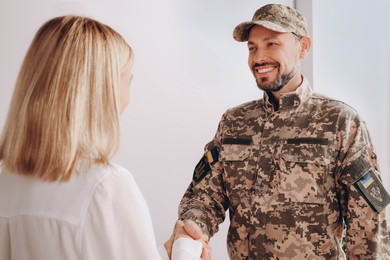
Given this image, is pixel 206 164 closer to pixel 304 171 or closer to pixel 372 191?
pixel 304 171

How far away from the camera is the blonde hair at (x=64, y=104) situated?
0.74 metres

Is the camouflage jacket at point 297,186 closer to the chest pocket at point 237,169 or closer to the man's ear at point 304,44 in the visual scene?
the chest pocket at point 237,169

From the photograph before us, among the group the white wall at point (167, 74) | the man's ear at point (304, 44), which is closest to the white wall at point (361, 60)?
the white wall at point (167, 74)

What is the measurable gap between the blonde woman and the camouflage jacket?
819 millimetres

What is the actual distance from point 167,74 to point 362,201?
3.86 ft

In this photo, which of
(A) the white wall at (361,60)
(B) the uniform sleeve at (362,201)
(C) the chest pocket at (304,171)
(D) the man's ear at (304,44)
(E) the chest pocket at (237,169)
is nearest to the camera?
(B) the uniform sleeve at (362,201)

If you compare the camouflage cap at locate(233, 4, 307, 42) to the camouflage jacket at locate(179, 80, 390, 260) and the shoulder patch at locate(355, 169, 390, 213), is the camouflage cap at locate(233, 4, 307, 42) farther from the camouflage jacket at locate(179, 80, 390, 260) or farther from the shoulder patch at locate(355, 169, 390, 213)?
the shoulder patch at locate(355, 169, 390, 213)

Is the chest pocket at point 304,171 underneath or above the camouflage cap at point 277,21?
underneath

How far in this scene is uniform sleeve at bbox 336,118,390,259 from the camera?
4.46 ft

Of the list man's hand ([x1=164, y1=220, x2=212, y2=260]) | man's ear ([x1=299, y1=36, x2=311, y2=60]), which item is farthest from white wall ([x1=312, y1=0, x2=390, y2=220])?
man's hand ([x1=164, y1=220, x2=212, y2=260])

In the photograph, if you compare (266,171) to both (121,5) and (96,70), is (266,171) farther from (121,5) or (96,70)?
(121,5)

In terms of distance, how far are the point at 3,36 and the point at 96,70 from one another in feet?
3.74

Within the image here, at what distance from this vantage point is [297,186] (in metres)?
1.49

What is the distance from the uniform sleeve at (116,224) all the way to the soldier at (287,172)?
31.5 inches
